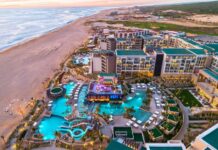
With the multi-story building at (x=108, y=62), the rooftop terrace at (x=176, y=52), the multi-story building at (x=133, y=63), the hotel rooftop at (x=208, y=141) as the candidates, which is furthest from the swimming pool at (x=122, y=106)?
the hotel rooftop at (x=208, y=141)

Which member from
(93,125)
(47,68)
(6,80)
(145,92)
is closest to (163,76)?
(145,92)

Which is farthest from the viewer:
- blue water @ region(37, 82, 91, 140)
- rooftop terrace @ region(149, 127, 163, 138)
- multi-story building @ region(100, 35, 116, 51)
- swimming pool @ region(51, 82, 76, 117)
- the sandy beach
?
multi-story building @ region(100, 35, 116, 51)

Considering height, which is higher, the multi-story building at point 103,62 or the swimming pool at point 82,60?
the multi-story building at point 103,62

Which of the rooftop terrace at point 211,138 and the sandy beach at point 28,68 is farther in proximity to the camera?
the sandy beach at point 28,68

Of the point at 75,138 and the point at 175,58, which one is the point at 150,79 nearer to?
the point at 175,58

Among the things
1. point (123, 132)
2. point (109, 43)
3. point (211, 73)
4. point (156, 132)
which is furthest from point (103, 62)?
point (211, 73)

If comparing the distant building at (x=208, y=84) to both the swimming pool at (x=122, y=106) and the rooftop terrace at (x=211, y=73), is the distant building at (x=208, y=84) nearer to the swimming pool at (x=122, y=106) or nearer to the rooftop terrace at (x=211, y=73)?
the rooftop terrace at (x=211, y=73)

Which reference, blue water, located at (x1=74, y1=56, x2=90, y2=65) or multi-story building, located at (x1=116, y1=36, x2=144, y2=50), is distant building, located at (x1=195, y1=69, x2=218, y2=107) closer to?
multi-story building, located at (x1=116, y1=36, x2=144, y2=50)

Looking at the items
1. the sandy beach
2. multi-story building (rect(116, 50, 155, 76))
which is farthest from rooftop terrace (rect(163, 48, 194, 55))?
the sandy beach
